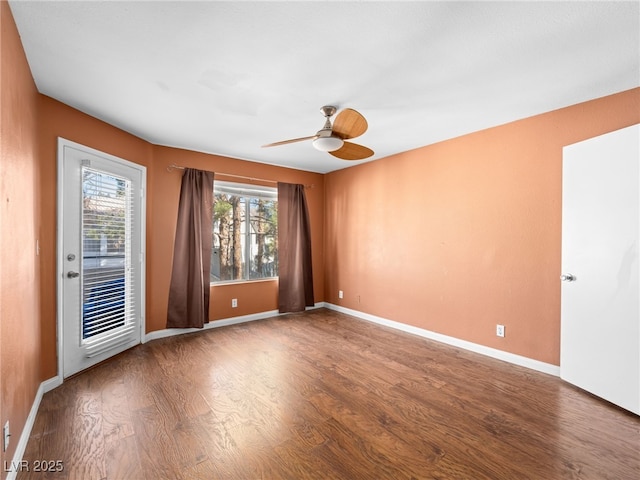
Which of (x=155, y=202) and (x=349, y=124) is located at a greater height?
(x=349, y=124)

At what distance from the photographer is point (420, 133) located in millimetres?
3334

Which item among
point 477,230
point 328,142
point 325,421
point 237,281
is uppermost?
point 328,142

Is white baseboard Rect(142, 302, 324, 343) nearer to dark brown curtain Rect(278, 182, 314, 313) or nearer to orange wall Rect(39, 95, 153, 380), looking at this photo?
dark brown curtain Rect(278, 182, 314, 313)

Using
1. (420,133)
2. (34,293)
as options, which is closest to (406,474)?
(34,293)

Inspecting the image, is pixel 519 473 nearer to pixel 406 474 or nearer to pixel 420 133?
pixel 406 474

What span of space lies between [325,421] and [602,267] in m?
2.46

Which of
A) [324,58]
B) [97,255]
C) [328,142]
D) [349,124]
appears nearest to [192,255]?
[97,255]

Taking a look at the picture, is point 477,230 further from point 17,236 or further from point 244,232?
point 17,236

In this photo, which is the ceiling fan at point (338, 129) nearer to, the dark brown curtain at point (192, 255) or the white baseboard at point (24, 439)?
the dark brown curtain at point (192, 255)

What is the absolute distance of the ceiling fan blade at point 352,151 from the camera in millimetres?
2885

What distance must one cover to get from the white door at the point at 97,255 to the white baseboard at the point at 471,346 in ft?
10.4

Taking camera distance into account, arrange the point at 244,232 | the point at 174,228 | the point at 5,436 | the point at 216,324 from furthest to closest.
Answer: the point at 244,232, the point at 216,324, the point at 174,228, the point at 5,436

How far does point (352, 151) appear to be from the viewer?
3.02 m

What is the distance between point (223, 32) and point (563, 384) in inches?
148
